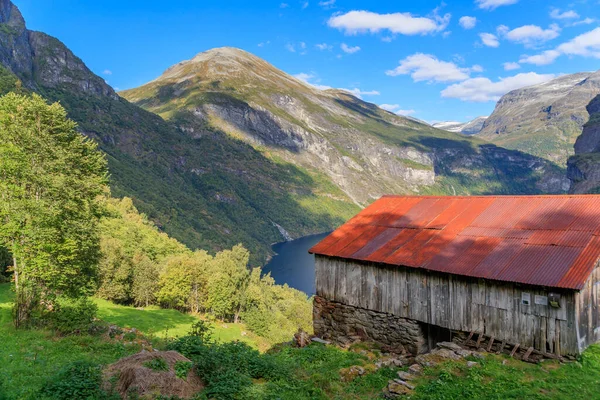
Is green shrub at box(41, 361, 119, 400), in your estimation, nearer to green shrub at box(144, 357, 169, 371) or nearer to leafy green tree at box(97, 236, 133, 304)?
green shrub at box(144, 357, 169, 371)

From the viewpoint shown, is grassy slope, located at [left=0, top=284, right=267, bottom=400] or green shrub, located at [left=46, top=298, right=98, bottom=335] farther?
green shrub, located at [left=46, top=298, right=98, bottom=335]

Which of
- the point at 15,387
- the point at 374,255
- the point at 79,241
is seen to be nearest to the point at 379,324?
the point at 374,255

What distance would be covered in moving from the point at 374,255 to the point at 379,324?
3447mm

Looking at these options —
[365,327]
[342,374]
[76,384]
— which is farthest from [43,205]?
[365,327]

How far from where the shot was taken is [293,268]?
15275 cm

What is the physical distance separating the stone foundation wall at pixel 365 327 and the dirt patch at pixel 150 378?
10.6 meters

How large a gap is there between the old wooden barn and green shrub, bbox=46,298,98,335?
1196 centimetres

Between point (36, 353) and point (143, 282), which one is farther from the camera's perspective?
point (143, 282)

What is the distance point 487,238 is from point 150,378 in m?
14.8

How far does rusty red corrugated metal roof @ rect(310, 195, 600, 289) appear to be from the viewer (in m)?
15.0

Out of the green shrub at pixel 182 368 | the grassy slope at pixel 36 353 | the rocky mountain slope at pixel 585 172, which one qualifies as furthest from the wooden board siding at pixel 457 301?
the rocky mountain slope at pixel 585 172

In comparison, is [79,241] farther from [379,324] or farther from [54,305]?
[379,324]

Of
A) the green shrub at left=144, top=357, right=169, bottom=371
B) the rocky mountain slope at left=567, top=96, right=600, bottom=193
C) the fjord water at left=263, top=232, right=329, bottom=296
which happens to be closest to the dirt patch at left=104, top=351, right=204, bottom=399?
the green shrub at left=144, top=357, right=169, bottom=371

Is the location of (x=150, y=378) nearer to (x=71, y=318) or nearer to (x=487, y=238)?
(x=71, y=318)
